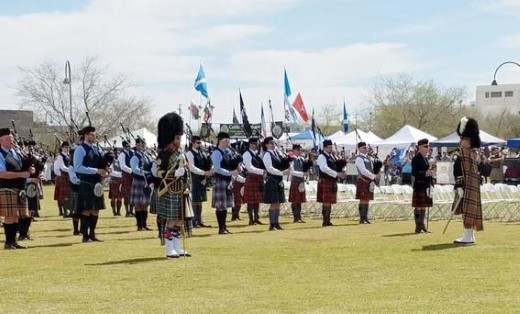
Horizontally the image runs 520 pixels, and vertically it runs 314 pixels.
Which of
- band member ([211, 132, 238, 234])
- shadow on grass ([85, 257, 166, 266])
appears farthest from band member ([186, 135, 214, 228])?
shadow on grass ([85, 257, 166, 266])

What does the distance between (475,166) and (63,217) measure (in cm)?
1086

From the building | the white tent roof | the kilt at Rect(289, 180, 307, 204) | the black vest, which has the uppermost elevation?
the building

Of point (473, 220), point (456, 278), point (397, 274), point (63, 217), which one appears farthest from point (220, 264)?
point (63, 217)

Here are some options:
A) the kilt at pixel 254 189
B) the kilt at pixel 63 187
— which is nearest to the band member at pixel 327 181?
the kilt at pixel 254 189

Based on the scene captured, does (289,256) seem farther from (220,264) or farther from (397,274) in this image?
(397,274)

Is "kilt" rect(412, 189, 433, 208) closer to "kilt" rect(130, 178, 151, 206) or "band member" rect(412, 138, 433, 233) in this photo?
"band member" rect(412, 138, 433, 233)

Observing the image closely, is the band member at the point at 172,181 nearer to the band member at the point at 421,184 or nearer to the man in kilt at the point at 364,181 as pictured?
the band member at the point at 421,184

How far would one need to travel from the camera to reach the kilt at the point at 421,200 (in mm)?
15297

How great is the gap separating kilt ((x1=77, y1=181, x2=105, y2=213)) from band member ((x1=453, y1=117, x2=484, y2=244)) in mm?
5519

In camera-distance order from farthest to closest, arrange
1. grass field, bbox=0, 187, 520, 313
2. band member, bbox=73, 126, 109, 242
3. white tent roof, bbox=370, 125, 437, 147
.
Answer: white tent roof, bbox=370, 125, 437, 147 → band member, bbox=73, 126, 109, 242 → grass field, bbox=0, 187, 520, 313

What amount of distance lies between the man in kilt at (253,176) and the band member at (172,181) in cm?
545

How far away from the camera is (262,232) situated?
1588cm

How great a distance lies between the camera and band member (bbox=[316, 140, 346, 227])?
56.9 ft

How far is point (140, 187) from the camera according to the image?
16.9 meters
